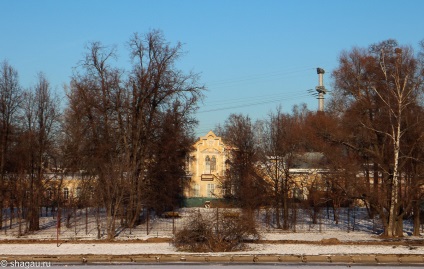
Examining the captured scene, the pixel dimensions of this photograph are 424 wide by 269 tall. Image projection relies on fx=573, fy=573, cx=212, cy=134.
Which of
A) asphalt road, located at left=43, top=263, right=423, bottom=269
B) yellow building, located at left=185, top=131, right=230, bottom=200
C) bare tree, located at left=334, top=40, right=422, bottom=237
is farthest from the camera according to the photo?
yellow building, located at left=185, top=131, right=230, bottom=200

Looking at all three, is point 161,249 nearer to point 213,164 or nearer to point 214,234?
point 214,234

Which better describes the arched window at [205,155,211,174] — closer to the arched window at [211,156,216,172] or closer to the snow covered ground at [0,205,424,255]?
the arched window at [211,156,216,172]

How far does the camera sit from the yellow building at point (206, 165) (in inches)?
2490

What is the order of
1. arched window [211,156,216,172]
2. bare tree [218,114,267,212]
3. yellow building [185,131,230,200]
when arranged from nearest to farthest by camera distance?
bare tree [218,114,267,212] → yellow building [185,131,230,200] → arched window [211,156,216,172]

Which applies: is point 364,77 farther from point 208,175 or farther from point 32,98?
point 208,175

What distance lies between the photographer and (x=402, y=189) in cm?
3531

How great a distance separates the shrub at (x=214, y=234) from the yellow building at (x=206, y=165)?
35.9 metres

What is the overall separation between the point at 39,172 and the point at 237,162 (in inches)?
795

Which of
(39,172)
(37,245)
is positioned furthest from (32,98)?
(37,245)

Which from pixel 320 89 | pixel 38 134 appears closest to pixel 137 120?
pixel 38 134

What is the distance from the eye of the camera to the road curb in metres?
22.0

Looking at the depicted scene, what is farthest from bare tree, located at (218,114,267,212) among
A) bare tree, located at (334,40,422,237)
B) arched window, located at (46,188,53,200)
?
arched window, located at (46,188,53,200)

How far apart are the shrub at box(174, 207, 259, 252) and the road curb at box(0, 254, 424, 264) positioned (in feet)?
8.85

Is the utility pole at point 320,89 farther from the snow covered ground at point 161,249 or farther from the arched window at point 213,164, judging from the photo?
the snow covered ground at point 161,249
